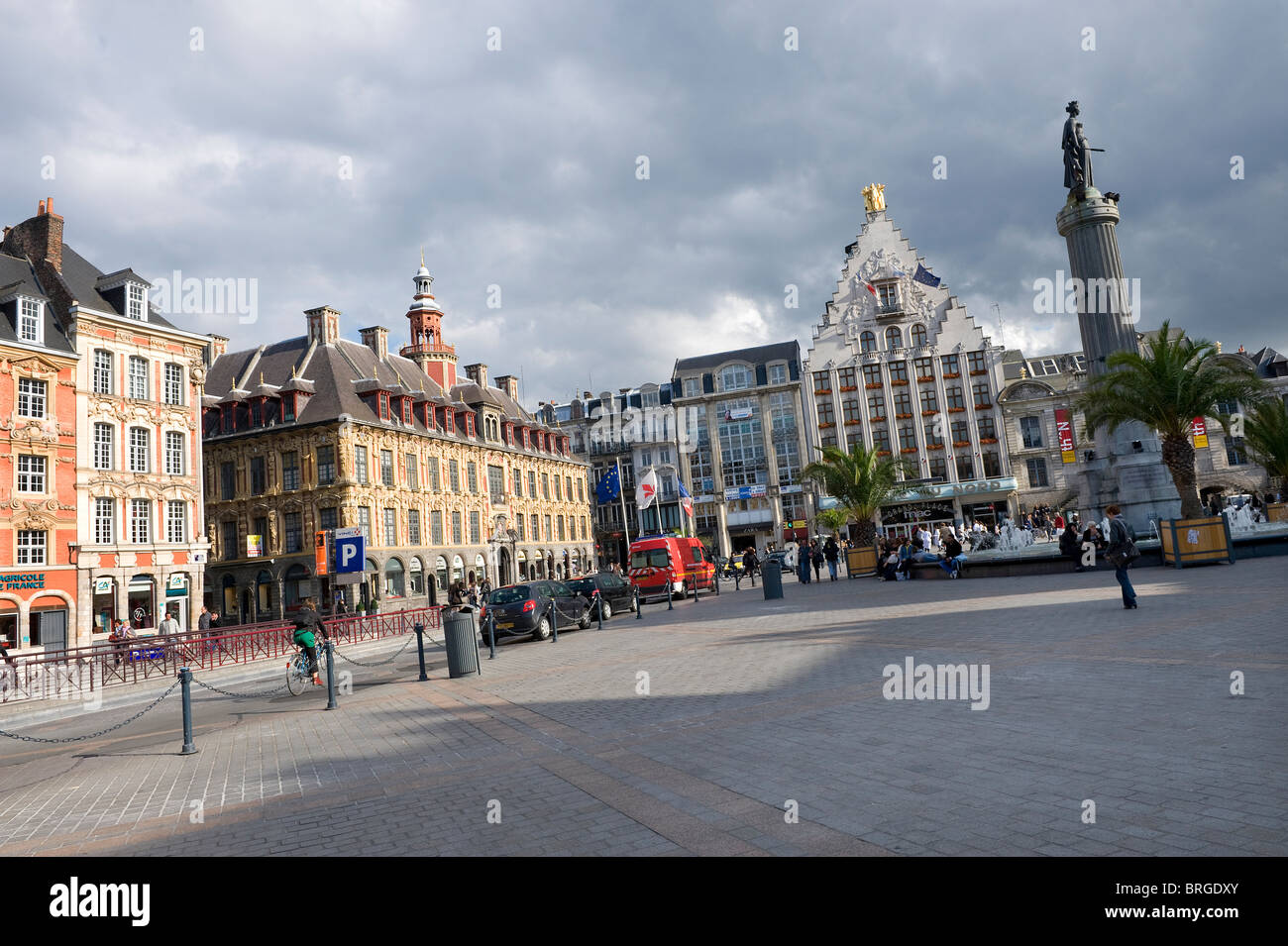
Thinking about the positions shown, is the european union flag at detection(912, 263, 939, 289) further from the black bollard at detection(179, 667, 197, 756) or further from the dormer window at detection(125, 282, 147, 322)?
the black bollard at detection(179, 667, 197, 756)

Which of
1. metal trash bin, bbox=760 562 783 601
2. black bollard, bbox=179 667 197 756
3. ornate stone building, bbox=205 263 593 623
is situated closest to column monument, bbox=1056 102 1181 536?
metal trash bin, bbox=760 562 783 601

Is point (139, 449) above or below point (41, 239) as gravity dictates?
below

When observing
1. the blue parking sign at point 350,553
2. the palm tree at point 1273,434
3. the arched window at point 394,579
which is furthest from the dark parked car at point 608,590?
the palm tree at point 1273,434

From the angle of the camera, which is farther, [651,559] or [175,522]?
[175,522]

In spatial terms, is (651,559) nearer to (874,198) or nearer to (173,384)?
(173,384)

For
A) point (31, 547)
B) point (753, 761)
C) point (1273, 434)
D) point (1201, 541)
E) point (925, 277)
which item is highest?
point (925, 277)

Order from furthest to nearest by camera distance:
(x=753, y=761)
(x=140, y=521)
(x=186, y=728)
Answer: (x=140, y=521) < (x=186, y=728) < (x=753, y=761)

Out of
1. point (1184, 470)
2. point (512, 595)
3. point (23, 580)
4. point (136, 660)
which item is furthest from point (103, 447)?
point (1184, 470)

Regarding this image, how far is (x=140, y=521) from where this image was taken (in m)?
34.7

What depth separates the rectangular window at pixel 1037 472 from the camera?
199 ft

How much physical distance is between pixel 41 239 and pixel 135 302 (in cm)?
434

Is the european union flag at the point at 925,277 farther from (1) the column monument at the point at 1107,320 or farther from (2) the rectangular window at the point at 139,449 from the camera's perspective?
(2) the rectangular window at the point at 139,449
